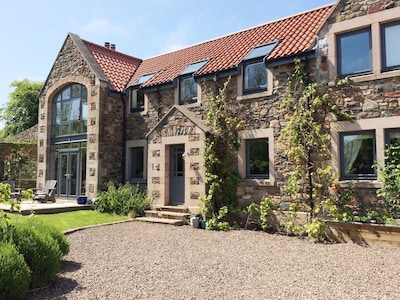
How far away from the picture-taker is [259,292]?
4.94 meters

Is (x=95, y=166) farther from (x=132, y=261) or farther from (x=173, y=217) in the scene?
(x=132, y=261)

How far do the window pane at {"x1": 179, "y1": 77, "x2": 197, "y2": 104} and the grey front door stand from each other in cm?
208

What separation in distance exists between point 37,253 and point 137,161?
10.2 meters

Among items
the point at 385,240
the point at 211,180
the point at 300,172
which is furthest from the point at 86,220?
the point at 385,240

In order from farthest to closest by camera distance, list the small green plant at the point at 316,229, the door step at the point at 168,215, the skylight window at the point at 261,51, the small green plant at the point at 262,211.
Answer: the skylight window at the point at 261,51
the door step at the point at 168,215
the small green plant at the point at 262,211
the small green plant at the point at 316,229

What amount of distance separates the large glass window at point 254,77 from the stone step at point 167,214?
4.73 meters

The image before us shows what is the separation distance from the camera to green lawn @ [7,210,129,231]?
10677mm

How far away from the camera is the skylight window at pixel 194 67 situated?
13.4 m

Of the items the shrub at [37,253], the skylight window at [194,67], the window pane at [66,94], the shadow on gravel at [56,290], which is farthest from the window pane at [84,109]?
the shadow on gravel at [56,290]

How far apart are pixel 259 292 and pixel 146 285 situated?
176cm

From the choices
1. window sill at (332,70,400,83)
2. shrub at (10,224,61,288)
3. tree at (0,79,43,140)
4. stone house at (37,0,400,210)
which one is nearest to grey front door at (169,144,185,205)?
stone house at (37,0,400,210)

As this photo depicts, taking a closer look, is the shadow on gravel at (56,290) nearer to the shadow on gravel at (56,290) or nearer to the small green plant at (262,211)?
the shadow on gravel at (56,290)

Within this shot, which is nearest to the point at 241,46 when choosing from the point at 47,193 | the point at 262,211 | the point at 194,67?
the point at 194,67

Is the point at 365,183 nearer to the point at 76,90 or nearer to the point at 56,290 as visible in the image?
the point at 56,290
